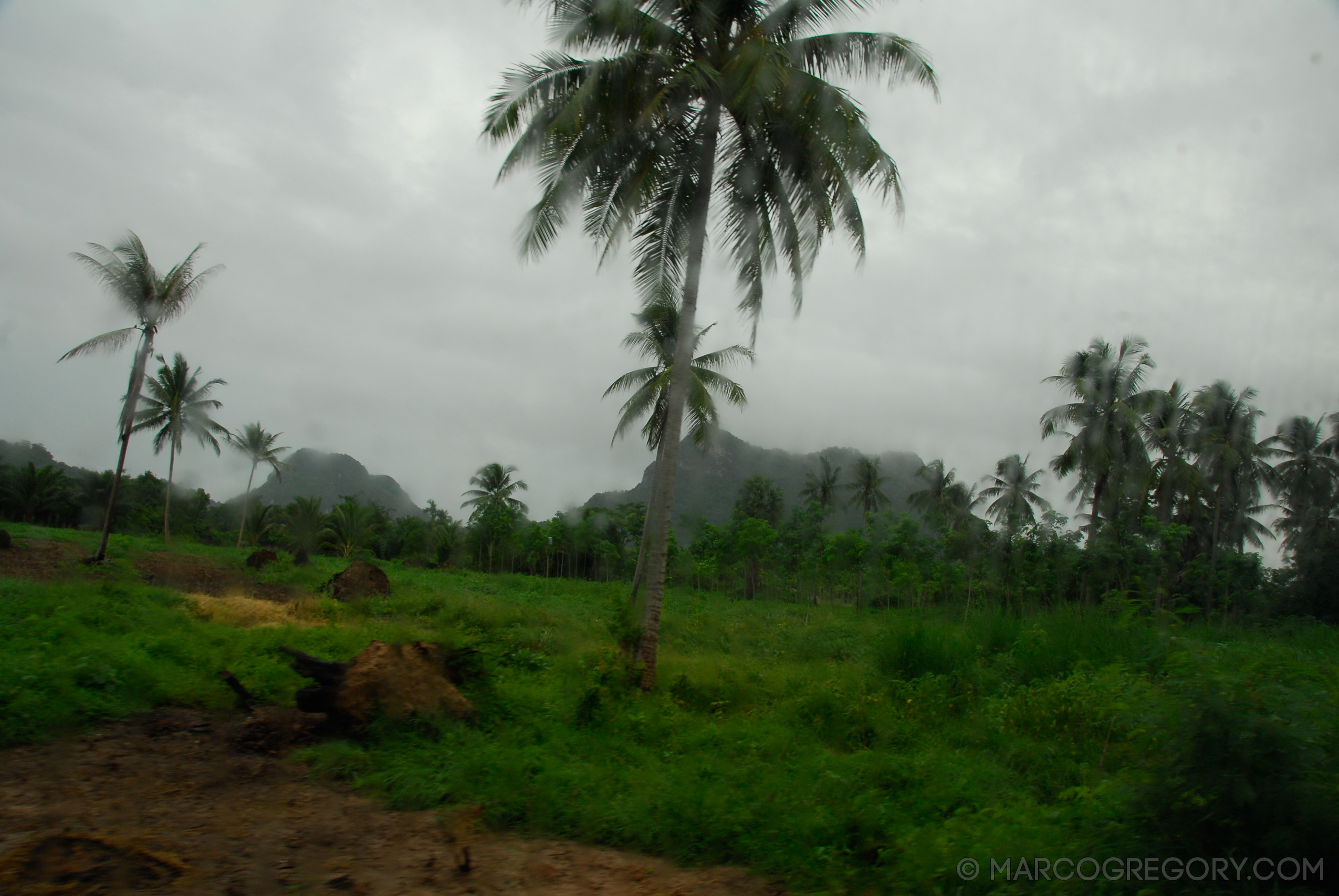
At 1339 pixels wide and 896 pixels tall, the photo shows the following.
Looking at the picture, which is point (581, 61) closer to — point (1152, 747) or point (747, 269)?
point (747, 269)

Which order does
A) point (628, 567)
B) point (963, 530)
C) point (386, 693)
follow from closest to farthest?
1. point (386, 693)
2. point (963, 530)
3. point (628, 567)

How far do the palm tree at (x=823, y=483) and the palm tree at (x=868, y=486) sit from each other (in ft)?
4.41

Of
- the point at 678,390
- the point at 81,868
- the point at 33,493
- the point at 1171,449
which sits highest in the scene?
the point at 1171,449

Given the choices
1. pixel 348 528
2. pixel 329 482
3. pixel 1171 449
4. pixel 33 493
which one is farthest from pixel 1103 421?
pixel 329 482

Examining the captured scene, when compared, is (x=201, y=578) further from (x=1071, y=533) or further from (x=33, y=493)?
(x=33, y=493)

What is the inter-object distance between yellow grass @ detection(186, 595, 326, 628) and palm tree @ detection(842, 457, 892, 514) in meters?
41.4

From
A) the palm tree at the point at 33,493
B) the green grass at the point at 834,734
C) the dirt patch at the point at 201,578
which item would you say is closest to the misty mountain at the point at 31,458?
the palm tree at the point at 33,493

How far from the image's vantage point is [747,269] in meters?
10.5

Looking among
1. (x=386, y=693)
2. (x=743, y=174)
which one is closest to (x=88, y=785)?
(x=386, y=693)

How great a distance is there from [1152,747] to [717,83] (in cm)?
819

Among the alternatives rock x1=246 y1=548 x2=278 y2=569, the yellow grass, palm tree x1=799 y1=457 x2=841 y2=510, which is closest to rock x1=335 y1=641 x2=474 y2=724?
the yellow grass

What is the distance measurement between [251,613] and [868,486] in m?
43.3

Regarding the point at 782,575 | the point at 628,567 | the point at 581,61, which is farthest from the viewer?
the point at 628,567

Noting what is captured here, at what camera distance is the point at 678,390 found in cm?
934
